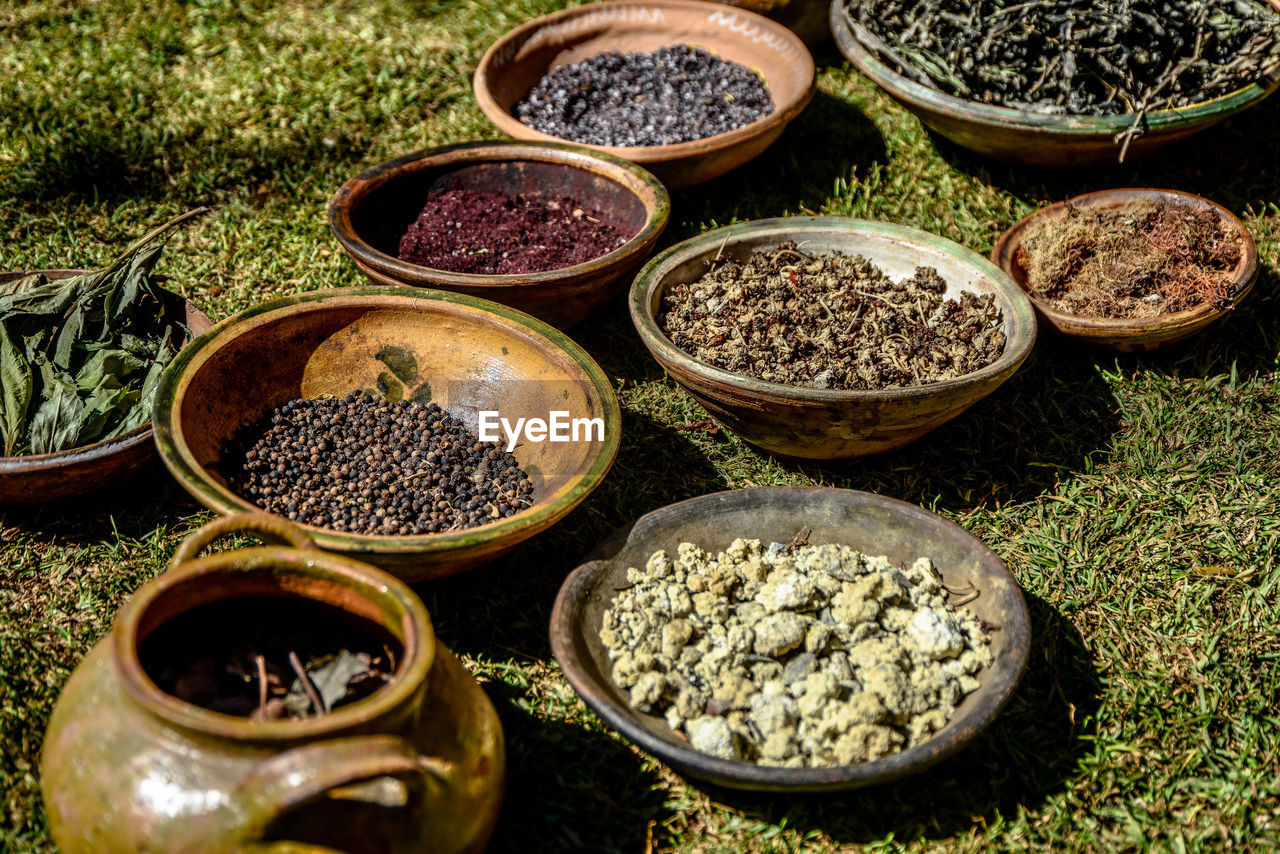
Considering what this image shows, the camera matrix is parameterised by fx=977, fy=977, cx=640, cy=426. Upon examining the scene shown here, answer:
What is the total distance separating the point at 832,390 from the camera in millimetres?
3070

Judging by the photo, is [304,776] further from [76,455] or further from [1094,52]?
[1094,52]

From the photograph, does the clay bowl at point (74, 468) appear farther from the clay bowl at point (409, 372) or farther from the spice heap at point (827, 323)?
the spice heap at point (827, 323)

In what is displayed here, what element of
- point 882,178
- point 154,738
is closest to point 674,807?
point 154,738

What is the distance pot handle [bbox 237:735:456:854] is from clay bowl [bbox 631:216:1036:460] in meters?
1.69

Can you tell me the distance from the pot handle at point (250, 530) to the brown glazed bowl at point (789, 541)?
692 mm

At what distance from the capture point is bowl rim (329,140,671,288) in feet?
11.8

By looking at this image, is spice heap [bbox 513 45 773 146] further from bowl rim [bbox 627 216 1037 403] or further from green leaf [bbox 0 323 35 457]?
green leaf [bbox 0 323 35 457]

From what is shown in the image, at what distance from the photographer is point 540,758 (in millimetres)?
2738

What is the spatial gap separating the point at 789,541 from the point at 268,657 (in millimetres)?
1514

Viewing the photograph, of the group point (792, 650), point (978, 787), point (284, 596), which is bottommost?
point (978, 787)

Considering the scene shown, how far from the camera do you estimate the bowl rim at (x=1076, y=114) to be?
4.12m

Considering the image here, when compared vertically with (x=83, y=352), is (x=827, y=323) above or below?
above

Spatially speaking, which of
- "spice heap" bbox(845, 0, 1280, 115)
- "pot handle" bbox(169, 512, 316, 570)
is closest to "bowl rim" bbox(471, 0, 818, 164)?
"spice heap" bbox(845, 0, 1280, 115)

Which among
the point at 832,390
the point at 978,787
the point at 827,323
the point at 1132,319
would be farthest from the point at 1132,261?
the point at 978,787
